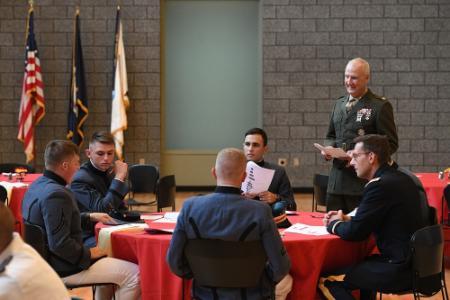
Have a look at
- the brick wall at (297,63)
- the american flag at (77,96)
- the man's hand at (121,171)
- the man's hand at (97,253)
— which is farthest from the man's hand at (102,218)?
the brick wall at (297,63)

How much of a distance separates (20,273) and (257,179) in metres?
2.30

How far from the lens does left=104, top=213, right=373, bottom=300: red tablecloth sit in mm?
3326

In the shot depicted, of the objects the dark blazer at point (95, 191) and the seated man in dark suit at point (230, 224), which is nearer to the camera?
the seated man in dark suit at point (230, 224)

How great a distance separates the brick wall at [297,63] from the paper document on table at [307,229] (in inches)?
219

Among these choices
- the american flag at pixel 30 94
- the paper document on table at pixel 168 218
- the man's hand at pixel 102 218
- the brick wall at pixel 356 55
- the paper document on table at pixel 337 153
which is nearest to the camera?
the man's hand at pixel 102 218

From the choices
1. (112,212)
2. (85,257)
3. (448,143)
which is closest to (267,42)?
(448,143)

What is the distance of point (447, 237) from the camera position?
220 inches

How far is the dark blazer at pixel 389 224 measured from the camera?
3.25m

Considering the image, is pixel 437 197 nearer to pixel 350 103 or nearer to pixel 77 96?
pixel 350 103

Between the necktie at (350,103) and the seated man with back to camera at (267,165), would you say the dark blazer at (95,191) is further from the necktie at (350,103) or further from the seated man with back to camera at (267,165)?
the necktie at (350,103)

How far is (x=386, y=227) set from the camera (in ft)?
10.8

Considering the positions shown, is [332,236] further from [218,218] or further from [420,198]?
[218,218]

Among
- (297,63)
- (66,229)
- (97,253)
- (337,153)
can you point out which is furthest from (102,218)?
(297,63)

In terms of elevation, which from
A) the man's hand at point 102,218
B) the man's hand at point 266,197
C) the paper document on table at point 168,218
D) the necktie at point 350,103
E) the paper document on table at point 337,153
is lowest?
the paper document on table at point 168,218
